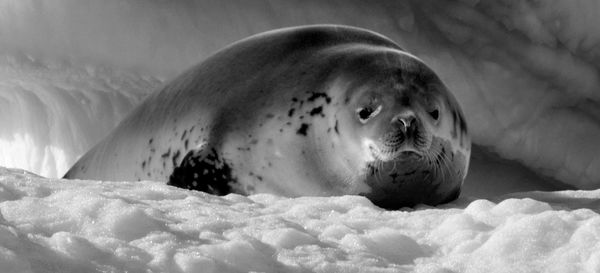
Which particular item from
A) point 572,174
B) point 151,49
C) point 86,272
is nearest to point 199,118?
point 151,49

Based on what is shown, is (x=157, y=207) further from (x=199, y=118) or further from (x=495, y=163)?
(x=495, y=163)

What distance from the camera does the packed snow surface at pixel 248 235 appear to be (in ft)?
4.24

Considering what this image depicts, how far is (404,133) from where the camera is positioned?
273cm

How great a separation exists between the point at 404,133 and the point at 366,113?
0.68 ft

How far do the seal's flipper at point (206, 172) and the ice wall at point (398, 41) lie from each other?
153 centimetres

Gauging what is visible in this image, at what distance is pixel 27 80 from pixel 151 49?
0.79 m

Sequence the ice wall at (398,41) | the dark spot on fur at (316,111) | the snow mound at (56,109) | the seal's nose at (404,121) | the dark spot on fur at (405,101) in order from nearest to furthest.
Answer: the seal's nose at (404,121), the dark spot on fur at (405,101), the dark spot on fur at (316,111), the ice wall at (398,41), the snow mound at (56,109)

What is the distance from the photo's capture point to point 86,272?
122cm

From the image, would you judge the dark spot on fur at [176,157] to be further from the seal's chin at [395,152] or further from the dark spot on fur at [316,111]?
the seal's chin at [395,152]

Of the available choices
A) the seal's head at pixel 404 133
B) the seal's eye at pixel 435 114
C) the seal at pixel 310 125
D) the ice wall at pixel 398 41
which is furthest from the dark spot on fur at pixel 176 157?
the ice wall at pixel 398 41

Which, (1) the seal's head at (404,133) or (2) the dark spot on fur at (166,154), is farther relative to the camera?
(2) the dark spot on fur at (166,154)

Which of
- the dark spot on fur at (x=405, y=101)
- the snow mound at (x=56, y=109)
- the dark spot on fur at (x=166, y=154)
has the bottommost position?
the dark spot on fur at (x=166, y=154)

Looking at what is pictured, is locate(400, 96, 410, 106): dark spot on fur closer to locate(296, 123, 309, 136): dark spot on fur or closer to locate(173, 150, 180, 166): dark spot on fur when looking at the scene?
locate(296, 123, 309, 136): dark spot on fur

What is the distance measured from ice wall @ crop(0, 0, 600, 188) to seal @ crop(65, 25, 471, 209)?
104cm
